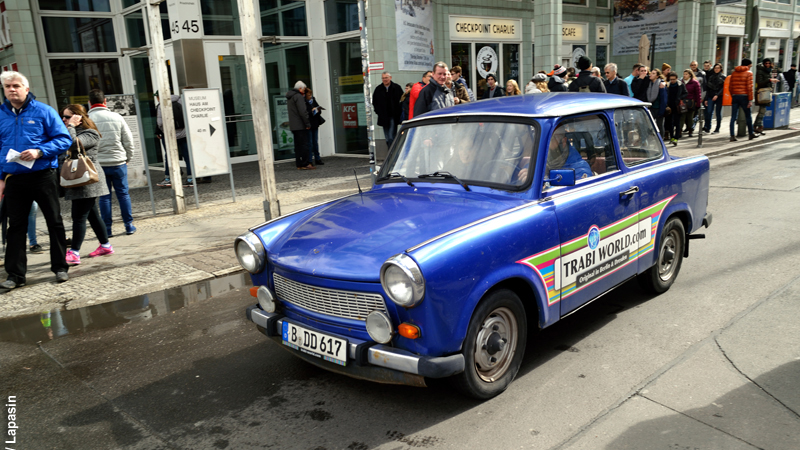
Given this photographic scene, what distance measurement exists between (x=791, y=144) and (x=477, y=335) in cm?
1479

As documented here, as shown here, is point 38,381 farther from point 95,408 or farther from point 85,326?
point 85,326

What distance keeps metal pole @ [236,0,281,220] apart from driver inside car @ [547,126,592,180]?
182 inches

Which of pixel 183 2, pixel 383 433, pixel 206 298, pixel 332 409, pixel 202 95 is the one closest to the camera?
pixel 383 433

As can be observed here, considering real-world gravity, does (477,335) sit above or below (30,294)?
above

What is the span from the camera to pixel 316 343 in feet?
11.3

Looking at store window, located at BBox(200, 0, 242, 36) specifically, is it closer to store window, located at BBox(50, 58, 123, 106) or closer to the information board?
store window, located at BBox(50, 58, 123, 106)

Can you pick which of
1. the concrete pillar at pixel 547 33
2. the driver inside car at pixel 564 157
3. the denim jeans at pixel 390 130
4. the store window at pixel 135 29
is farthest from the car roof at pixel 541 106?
the store window at pixel 135 29

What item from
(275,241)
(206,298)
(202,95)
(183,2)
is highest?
(183,2)

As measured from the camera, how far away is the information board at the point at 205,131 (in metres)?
9.48

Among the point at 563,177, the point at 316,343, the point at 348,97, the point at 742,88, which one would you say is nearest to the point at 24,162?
the point at 316,343

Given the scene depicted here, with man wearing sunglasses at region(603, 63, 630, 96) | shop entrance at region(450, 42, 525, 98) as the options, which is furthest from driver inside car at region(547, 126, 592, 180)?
shop entrance at region(450, 42, 525, 98)

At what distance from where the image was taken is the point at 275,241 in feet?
13.0

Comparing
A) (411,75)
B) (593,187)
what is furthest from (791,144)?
(593,187)

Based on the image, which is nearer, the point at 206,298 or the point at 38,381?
the point at 38,381
